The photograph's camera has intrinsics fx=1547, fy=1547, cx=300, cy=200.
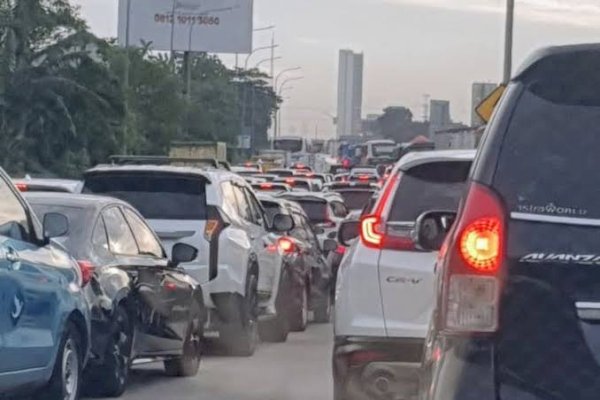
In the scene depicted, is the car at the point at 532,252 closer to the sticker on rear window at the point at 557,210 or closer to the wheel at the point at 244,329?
the sticker on rear window at the point at 557,210

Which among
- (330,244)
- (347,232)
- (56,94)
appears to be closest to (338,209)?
(330,244)

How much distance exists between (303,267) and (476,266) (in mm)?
14758

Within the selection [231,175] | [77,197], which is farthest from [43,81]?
[77,197]

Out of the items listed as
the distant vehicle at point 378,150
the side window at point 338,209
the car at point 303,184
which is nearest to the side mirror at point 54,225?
the side window at point 338,209

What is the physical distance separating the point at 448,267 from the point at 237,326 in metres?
10.5

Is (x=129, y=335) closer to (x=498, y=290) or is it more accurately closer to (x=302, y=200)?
(x=498, y=290)

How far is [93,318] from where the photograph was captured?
11.5m

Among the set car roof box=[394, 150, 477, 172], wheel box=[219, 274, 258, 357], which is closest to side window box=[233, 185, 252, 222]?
wheel box=[219, 274, 258, 357]

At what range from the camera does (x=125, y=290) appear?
39.7 ft

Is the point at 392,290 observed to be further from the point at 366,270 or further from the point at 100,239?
the point at 100,239

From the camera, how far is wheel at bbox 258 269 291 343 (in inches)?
712

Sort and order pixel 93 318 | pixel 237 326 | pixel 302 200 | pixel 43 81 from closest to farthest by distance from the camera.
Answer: pixel 93 318 < pixel 237 326 < pixel 302 200 < pixel 43 81

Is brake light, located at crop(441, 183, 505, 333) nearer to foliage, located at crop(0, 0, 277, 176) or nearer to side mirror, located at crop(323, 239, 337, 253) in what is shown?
side mirror, located at crop(323, 239, 337, 253)

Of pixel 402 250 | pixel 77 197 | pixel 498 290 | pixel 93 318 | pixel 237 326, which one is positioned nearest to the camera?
pixel 498 290
